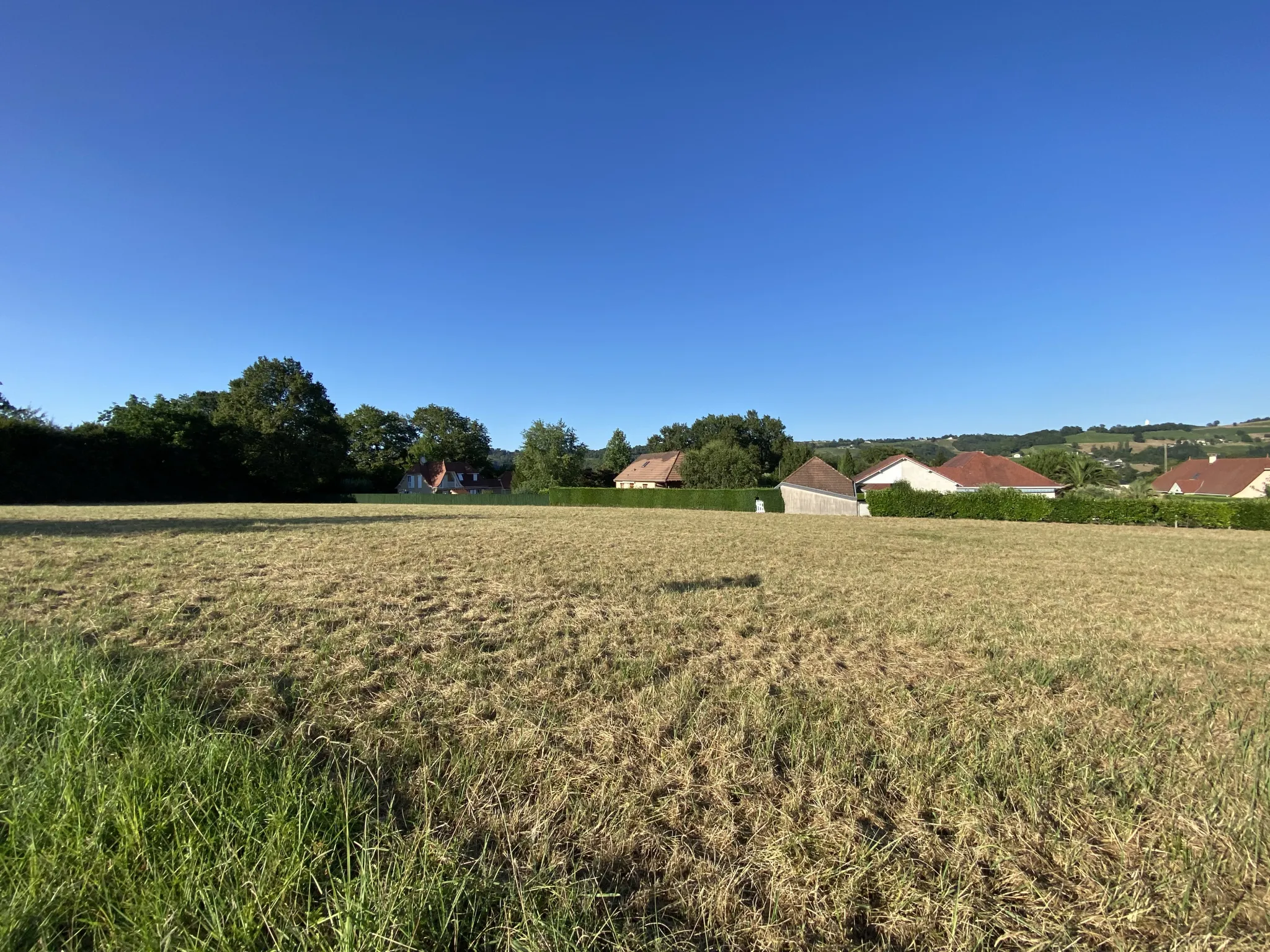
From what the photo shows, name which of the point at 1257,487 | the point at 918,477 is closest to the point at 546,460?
the point at 918,477

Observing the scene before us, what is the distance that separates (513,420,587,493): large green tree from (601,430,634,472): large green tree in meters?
13.7

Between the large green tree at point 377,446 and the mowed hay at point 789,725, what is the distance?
179ft

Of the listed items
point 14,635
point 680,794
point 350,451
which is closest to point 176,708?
point 14,635

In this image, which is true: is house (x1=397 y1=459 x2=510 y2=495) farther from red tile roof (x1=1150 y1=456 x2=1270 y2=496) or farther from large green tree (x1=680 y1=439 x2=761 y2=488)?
red tile roof (x1=1150 y1=456 x2=1270 y2=496)

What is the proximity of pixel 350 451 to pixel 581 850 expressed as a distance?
6860 cm

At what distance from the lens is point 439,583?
262 inches

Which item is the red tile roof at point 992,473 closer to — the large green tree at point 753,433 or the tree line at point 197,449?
the large green tree at point 753,433

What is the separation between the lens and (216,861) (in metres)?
1.62

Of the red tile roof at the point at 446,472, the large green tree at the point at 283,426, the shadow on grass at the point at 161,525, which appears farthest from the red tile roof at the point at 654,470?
the shadow on grass at the point at 161,525

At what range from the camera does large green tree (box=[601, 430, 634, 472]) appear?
67.7 metres

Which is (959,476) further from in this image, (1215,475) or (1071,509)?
(1215,475)

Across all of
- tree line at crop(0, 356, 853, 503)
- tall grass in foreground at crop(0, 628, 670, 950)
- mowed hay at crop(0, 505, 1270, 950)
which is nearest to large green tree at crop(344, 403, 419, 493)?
tree line at crop(0, 356, 853, 503)

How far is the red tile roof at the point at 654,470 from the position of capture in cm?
5609

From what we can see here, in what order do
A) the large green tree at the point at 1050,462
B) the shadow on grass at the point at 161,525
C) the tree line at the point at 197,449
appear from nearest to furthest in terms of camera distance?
the shadow on grass at the point at 161,525 < the tree line at the point at 197,449 < the large green tree at the point at 1050,462
